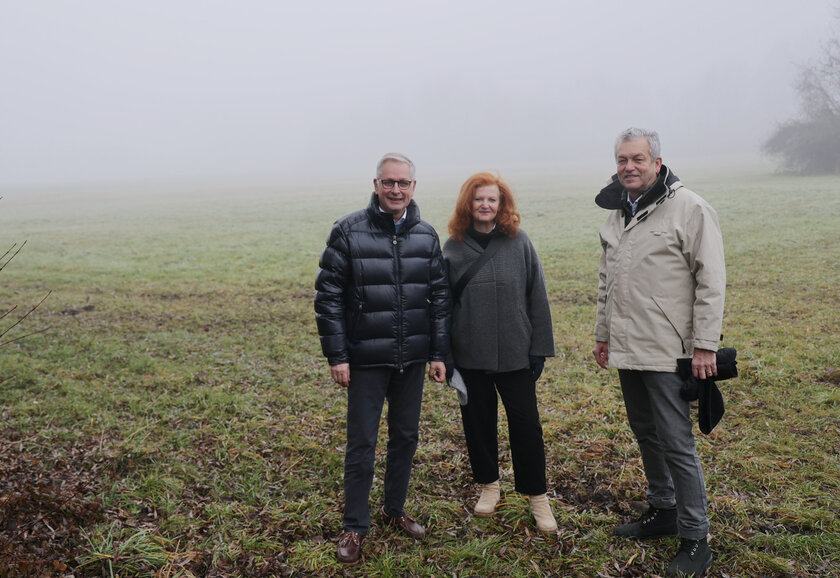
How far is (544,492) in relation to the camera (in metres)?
4.34

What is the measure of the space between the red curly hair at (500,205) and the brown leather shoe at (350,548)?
7.69ft

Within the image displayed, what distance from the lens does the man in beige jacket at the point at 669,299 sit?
3.49 m

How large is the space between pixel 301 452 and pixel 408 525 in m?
1.88

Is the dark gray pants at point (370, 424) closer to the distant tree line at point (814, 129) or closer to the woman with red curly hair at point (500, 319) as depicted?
the woman with red curly hair at point (500, 319)

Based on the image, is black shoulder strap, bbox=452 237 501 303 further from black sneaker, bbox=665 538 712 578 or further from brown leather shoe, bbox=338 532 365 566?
black sneaker, bbox=665 538 712 578

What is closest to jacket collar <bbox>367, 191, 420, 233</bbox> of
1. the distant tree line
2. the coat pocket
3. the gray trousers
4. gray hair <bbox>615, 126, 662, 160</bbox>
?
gray hair <bbox>615, 126, 662, 160</bbox>

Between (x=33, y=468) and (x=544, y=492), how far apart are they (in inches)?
179

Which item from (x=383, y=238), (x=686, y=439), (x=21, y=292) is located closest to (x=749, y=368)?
(x=686, y=439)

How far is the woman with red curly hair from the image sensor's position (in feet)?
13.7

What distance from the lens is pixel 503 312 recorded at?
13.8ft

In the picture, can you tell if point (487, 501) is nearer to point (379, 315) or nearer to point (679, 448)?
point (679, 448)

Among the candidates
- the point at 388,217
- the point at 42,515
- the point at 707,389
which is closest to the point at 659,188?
the point at 707,389

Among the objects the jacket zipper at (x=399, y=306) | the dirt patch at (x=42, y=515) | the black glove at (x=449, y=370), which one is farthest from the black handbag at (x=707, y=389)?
the dirt patch at (x=42, y=515)

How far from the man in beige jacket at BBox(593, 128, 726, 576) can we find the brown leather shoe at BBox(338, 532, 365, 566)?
2.07 meters
